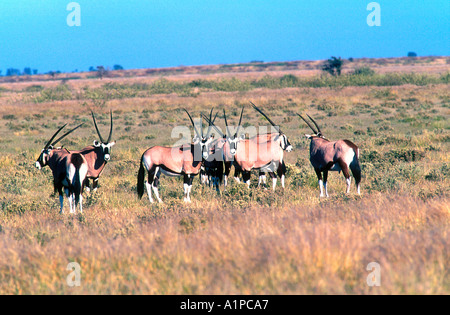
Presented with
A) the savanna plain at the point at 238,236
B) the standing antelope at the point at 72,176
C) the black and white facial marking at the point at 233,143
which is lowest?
the savanna plain at the point at 238,236

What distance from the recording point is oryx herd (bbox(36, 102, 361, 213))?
376 inches

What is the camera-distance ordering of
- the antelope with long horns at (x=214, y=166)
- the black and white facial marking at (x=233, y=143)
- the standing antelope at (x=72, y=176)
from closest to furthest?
the standing antelope at (x=72, y=176) < the black and white facial marking at (x=233, y=143) < the antelope with long horns at (x=214, y=166)

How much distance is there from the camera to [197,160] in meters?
11.2

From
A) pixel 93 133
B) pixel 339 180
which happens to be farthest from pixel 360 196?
pixel 93 133

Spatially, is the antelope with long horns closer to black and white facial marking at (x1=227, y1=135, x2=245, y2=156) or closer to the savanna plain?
the savanna plain

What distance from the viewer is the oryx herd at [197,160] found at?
9.56 metres

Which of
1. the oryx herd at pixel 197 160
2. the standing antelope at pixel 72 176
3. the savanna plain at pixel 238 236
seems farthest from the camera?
the oryx herd at pixel 197 160

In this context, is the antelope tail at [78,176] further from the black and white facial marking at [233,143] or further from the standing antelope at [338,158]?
the standing antelope at [338,158]

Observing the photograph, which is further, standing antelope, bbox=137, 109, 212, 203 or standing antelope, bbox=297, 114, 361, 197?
standing antelope, bbox=137, 109, 212, 203

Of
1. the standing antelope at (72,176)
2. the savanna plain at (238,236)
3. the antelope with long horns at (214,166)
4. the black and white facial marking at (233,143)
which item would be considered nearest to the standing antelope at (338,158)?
the savanna plain at (238,236)

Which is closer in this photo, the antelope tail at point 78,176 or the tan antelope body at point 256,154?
the antelope tail at point 78,176

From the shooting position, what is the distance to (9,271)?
17.1 ft

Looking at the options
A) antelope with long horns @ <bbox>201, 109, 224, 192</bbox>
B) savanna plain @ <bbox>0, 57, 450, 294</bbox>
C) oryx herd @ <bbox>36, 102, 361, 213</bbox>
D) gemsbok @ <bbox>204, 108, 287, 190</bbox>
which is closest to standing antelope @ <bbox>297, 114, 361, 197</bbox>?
oryx herd @ <bbox>36, 102, 361, 213</bbox>
